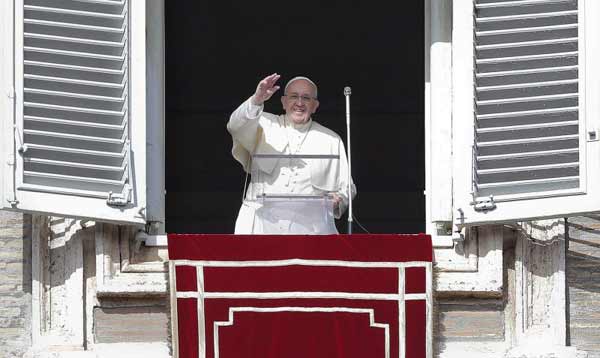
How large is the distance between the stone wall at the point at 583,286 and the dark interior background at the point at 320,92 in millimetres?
2789

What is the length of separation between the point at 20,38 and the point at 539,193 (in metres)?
2.13

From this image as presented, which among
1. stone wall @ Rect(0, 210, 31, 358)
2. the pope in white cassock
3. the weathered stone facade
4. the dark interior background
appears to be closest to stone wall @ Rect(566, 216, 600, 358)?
the weathered stone facade

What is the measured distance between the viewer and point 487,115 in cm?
1110

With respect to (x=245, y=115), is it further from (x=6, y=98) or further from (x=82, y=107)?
Result: (x=6, y=98)

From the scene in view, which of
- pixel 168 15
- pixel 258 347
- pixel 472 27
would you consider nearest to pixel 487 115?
pixel 472 27

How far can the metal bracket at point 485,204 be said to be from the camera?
432 inches

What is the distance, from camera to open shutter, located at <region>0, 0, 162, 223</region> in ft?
35.8

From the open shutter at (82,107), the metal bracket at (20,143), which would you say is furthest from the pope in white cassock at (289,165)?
the metal bracket at (20,143)

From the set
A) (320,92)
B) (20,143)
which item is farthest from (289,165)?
(320,92)

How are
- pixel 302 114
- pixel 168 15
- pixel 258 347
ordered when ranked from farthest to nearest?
1. pixel 168 15
2. pixel 302 114
3. pixel 258 347

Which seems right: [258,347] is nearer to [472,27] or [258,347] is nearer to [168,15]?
[472,27]

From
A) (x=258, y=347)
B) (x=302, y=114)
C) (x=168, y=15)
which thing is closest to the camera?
(x=258, y=347)

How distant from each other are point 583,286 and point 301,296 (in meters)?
1.18

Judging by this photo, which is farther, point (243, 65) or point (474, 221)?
point (243, 65)
